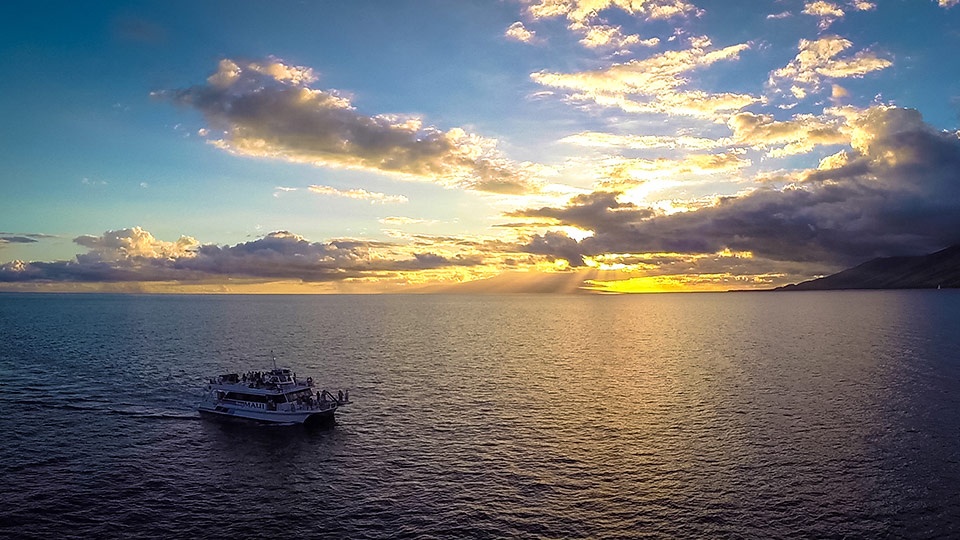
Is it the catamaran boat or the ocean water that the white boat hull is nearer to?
the catamaran boat

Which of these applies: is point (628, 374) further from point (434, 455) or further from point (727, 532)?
point (727, 532)

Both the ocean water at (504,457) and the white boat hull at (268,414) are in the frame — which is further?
the white boat hull at (268,414)

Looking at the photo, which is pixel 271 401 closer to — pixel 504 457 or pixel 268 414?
pixel 268 414

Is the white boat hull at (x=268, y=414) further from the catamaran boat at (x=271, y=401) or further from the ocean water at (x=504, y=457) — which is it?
the ocean water at (x=504, y=457)

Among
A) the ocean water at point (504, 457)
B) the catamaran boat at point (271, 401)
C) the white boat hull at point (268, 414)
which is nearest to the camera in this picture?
the ocean water at point (504, 457)

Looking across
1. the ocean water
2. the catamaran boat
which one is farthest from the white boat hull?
the ocean water

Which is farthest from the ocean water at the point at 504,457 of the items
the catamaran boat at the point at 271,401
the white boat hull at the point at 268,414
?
the catamaran boat at the point at 271,401

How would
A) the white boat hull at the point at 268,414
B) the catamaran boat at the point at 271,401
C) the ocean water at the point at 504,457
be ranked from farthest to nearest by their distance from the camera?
the catamaran boat at the point at 271,401 → the white boat hull at the point at 268,414 → the ocean water at the point at 504,457

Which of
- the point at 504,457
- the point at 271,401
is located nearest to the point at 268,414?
the point at 271,401

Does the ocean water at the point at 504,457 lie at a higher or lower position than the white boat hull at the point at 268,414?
lower
